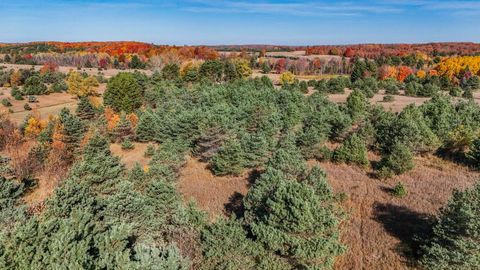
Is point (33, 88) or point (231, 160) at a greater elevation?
point (33, 88)

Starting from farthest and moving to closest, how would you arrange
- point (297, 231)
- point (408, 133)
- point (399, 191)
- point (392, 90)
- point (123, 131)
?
point (392, 90) < point (123, 131) < point (408, 133) < point (399, 191) < point (297, 231)

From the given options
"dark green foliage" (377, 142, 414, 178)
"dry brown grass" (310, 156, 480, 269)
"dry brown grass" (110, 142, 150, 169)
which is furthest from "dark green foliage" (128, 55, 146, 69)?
"dark green foliage" (377, 142, 414, 178)

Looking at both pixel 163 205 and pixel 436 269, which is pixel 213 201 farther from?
pixel 436 269

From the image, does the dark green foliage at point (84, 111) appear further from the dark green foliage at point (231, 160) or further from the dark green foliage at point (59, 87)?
the dark green foliage at point (59, 87)

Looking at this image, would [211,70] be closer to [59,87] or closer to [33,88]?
[59,87]

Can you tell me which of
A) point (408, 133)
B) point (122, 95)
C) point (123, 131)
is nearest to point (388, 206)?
point (408, 133)

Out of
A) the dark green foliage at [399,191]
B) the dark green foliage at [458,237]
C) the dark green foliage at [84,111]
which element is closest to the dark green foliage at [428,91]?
the dark green foliage at [399,191]

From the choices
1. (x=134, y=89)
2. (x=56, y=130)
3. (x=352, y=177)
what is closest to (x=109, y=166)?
(x=352, y=177)
